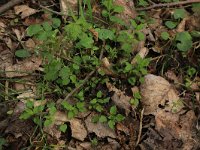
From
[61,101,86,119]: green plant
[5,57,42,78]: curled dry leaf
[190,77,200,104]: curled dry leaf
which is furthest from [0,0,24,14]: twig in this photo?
[190,77,200,104]: curled dry leaf

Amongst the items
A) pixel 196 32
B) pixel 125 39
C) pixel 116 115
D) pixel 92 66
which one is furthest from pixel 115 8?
pixel 116 115

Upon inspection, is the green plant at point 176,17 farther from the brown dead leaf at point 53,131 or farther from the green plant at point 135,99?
the brown dead leaf at point 53,131

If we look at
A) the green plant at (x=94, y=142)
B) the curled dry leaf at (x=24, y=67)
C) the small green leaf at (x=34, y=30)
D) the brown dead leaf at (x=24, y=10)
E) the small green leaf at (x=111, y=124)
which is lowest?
the green plant at (x=94, y=142)

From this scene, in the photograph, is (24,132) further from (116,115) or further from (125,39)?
(125,39)

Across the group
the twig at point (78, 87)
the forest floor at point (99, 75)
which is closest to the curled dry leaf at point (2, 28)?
the forest floor at point (99, 75)

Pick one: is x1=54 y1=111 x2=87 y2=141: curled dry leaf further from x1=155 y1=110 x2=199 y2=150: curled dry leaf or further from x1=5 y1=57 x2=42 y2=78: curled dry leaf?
x1=155 y1=110 x2=199 y2=150: curled dry leaf

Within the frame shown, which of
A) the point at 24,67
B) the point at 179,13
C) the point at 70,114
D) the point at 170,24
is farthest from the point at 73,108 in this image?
the point at 179,13
